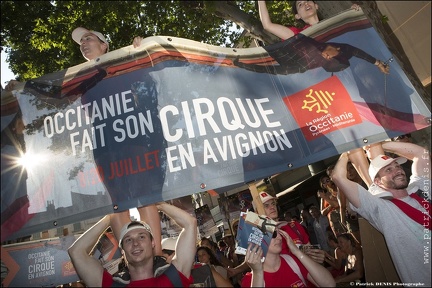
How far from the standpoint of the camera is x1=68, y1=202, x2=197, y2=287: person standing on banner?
2.99 meters

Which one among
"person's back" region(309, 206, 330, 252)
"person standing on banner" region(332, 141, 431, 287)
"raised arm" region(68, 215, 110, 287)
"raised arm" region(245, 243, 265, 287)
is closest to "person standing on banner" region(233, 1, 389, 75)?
"person standing on banner" region(332, 141, 431, 287)

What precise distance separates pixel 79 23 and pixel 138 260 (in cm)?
937

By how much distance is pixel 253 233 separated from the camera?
311cm

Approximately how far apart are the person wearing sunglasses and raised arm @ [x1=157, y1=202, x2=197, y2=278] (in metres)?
0.50

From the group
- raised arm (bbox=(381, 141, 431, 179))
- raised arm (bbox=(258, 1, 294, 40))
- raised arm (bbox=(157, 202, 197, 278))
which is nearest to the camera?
raised arm (bbox=(157, 202, 197, 278))

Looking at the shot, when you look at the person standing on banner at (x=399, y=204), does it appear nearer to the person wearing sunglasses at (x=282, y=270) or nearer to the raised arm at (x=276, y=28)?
the person wearing sunglasses at (x=282, y=270)

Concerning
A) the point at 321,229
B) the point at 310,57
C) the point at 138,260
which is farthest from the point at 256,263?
the point at 321,229

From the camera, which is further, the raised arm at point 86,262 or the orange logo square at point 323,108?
the orange logo square at point 323,108

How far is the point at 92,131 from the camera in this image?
11.3 ft

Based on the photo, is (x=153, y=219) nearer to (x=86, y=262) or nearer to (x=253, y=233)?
(x=86, y=262)

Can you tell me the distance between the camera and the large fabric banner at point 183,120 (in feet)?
10.7

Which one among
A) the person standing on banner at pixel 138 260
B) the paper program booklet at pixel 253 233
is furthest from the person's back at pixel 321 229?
the person standing on banner at pixel 138 260

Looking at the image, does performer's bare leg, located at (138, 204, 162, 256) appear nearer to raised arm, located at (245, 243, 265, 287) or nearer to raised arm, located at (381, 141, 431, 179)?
raised arm, located at (245, 243, 265, 287)

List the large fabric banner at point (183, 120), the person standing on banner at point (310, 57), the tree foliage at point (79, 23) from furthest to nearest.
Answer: the tree foliage at point (79, 23) → the person standing on banner at point (310, 57) → the large fabric banner at point (183, 120)
